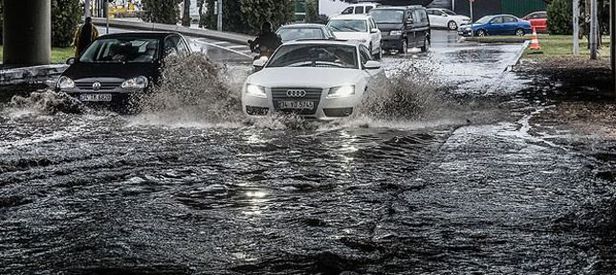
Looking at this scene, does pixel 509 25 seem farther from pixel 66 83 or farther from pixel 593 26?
pixel 66 83

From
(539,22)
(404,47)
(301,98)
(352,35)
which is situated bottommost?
(301,98)

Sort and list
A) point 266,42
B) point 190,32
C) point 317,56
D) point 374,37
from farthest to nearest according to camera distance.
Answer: point 190,32
point 374,37
point 266,42
point 317,56

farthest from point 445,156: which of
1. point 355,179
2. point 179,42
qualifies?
point 179,42

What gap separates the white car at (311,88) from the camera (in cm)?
1498

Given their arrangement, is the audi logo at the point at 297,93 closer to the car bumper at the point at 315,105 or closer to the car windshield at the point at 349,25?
the car bumper at the point at 315,105

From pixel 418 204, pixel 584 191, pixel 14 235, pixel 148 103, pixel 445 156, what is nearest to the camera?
pixel 14 235

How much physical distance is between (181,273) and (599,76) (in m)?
22.4

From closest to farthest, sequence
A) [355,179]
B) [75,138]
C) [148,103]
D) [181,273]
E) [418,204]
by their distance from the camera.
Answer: [181,273]
[418,204]
[355,179]
[75,138]
[148,103]

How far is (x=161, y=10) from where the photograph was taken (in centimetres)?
5716

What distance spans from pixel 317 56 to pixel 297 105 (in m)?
1.84

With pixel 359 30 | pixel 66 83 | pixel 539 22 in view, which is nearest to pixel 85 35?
pixel 66 83

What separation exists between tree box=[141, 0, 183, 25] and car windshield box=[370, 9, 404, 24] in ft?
61.4

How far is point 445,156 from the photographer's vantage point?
11.9 meters

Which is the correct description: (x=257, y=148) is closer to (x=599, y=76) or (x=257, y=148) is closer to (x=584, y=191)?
(x=584, y=191)
